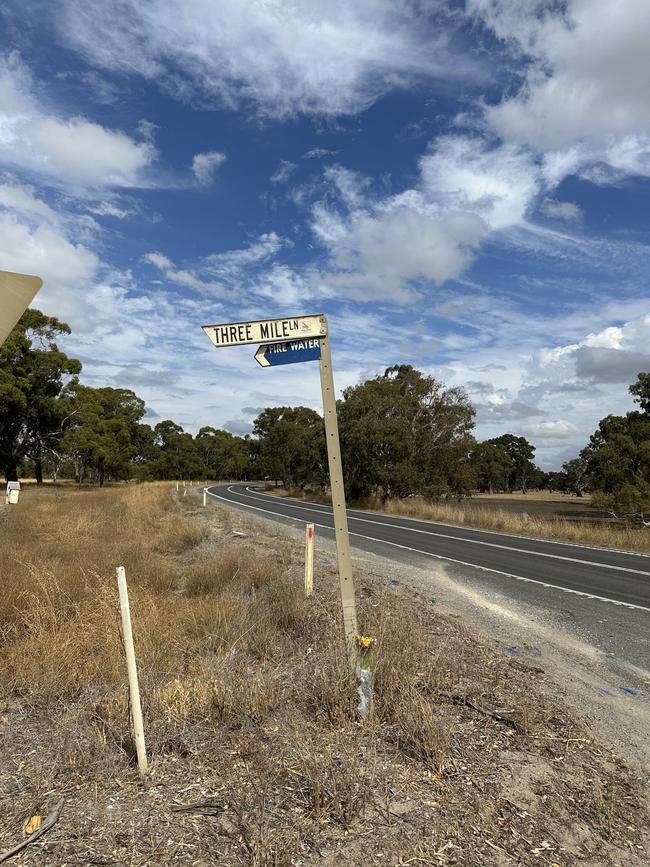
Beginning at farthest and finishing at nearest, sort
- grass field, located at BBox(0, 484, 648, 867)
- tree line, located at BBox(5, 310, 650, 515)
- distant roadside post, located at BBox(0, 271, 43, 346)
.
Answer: tree line, located at BBox(5, 310, 650, 515)
grass field, located at BBox(0, 484, 648, 867)
distant roadside post, located at BBox(0, 271, 43, 346)

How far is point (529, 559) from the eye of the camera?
14.0 metres

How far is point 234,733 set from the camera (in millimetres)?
3600

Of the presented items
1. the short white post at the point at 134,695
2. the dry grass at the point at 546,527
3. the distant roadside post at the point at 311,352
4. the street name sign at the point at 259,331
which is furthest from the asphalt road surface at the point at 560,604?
the street name sign at the point at 259,331

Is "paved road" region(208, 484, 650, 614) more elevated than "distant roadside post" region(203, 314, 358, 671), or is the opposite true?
"distant roadside post" region(203, 314, 358, 671)

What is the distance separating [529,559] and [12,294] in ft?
44.8

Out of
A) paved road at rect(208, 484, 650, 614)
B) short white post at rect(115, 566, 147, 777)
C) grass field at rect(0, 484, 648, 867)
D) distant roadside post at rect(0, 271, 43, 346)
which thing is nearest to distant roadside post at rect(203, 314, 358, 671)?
grass field at rect(0, 484, 648, 867)

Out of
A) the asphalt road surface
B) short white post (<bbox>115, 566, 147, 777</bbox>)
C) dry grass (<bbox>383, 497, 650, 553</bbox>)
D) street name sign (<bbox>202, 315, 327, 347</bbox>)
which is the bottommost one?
dry grass (<bbox>383, 497, 650, 553</bbox>)

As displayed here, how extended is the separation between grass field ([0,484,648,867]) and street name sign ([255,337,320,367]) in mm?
2193

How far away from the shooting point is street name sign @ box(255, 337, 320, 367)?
13.7 ft

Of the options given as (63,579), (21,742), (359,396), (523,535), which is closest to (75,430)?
(359,396)

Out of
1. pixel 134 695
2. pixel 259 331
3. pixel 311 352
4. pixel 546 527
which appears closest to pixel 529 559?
pixel 546 527

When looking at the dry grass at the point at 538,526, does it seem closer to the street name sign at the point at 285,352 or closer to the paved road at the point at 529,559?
the paved road at the point at 529,559

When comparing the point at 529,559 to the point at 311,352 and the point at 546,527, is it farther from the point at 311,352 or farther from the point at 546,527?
the point at 311,352

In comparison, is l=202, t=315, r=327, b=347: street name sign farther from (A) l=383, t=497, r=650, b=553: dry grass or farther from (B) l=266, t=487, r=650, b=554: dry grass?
(A) l=383, t=497, r=650, b=553: dry grass
